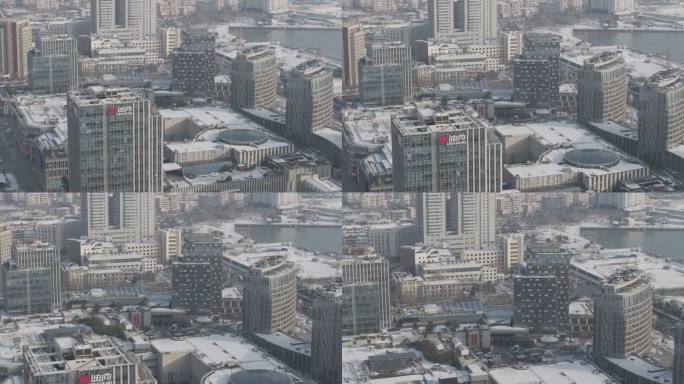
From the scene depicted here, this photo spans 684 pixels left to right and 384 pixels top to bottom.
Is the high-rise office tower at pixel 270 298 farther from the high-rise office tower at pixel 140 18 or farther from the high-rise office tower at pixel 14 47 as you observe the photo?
the high-rise office tower at pixel 14 47

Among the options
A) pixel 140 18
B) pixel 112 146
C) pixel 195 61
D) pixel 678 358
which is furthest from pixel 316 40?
pixel 678 358

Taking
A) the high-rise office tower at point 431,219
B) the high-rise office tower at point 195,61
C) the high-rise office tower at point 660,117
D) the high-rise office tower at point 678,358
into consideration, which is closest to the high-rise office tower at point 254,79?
the high-rise office tower at point 195,61

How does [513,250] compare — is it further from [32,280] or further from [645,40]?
[32,280]

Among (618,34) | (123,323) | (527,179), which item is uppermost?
(618,34)

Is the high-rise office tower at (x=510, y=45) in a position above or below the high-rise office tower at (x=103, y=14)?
below

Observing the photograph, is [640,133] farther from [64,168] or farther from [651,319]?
[64,168]

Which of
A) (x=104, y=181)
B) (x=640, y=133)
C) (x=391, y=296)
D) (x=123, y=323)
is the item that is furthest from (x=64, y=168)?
(x=640, y=133)

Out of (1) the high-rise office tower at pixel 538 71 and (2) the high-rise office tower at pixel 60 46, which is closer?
(1) the high-rise office tower at pixel 538 71
